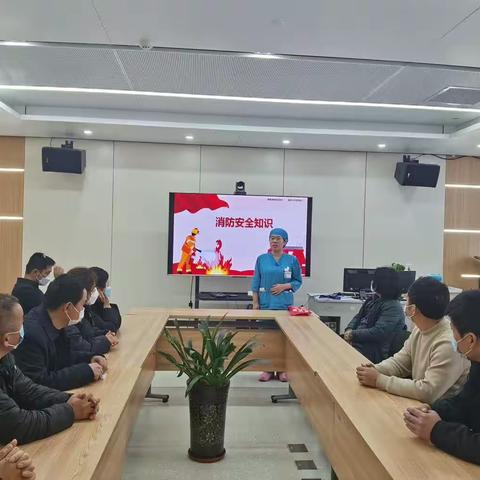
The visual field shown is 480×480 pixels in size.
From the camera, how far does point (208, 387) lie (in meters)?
2.84

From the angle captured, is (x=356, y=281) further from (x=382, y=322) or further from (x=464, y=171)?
(x=382, y=322)

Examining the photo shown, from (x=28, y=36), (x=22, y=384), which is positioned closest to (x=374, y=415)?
(x=22, y=384)

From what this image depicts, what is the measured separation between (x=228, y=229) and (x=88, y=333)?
3.42 metres

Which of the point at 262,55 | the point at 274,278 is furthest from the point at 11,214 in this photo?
the point at 262,55

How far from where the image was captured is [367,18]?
2.73 meters

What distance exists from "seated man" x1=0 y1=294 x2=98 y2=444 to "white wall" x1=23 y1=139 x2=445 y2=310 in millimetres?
4606

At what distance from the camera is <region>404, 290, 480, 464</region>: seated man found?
4.92ft

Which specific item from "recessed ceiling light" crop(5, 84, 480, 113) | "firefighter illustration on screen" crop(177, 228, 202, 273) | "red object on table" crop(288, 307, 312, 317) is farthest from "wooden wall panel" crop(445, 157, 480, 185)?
"red object on table" crop(288, 307, 312, 317)

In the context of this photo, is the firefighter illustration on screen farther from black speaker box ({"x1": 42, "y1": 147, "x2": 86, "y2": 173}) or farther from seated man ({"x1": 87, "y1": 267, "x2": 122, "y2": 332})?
seated man ({"x1": 87, "y1": 267, "x2": 122, "y2": 332})

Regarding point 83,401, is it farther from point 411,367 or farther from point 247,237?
point 247,237

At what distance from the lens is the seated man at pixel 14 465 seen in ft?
4.26

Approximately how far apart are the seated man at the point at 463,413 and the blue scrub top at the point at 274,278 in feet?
9.15

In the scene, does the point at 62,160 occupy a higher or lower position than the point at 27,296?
higher

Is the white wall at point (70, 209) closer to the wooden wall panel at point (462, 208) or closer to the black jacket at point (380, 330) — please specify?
the black jacket at point (380, 330)
